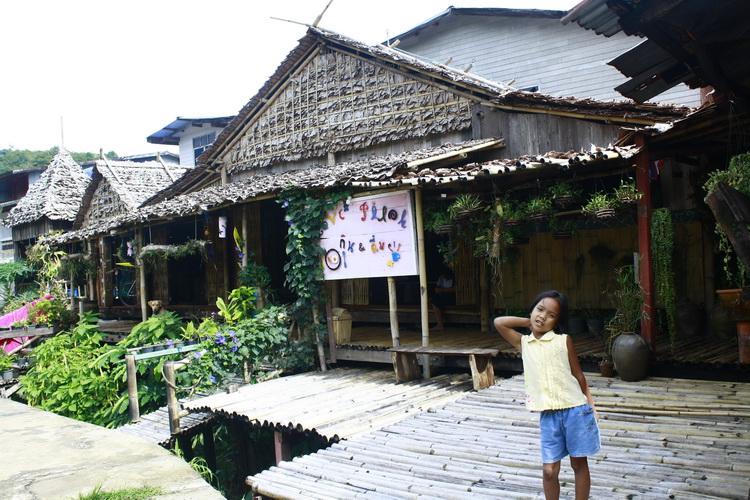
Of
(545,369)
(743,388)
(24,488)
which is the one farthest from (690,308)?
(24,488)

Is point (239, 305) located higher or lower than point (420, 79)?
lower

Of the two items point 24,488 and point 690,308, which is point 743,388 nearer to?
point 690,308

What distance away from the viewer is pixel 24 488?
3404 millimetres

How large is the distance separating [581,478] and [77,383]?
35.5 ft

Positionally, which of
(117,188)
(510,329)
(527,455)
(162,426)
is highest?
(117,188)

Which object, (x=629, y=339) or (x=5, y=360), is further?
(x=5, y=360)

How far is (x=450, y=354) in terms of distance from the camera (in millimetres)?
8586

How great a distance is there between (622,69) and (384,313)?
852 cm

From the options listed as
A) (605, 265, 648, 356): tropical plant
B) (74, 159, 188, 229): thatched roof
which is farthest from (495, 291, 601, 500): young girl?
(74, 159, 188, 229): thatched roof

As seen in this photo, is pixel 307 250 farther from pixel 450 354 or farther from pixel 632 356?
pixel 632 356

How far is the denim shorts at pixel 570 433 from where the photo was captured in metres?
3.91

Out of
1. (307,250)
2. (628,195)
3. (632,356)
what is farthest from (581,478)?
(307,250)

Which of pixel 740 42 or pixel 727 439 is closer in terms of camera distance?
pixel 740 42

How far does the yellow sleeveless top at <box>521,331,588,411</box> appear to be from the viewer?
3.96m
